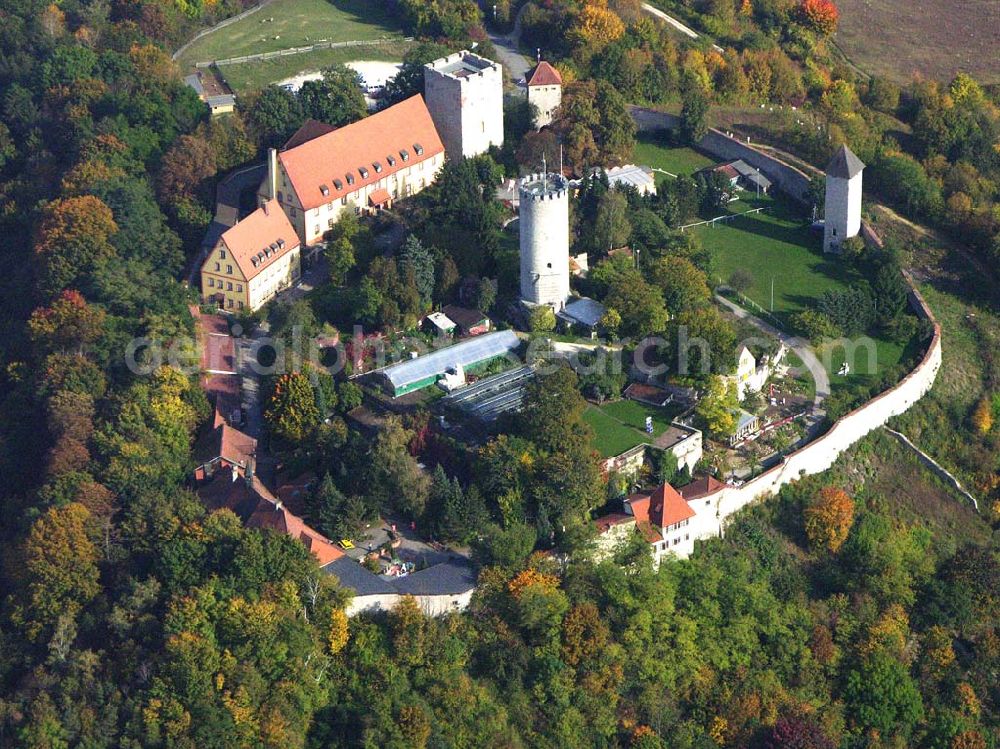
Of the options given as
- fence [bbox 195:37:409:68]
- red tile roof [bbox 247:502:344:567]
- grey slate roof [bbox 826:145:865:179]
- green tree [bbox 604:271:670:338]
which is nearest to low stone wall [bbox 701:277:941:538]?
grey slate roof [bbox 826:145:865:179]

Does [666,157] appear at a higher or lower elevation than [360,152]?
lower

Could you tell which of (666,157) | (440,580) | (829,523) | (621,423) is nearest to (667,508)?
(621,423)

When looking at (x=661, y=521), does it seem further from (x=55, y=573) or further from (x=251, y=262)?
(x=251, y=262)

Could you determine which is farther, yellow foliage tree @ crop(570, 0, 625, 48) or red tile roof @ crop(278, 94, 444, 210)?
yellow foliage tree @ crop(570, 0, 625, 48)

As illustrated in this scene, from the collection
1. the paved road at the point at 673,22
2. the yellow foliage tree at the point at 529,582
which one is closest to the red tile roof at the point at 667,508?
the yellow foliage tree at the point at 529,582

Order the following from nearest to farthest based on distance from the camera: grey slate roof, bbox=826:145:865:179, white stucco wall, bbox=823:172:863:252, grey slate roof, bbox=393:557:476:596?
grey slate roof, bbox=393:557:476:596 → grey slate roof, bbox=826:145:865:179 → white stucco wall, bbox=823:172:863:252

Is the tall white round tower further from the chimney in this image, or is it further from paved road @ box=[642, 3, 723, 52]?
paved road @ box=[642, 3, 723, 52]
